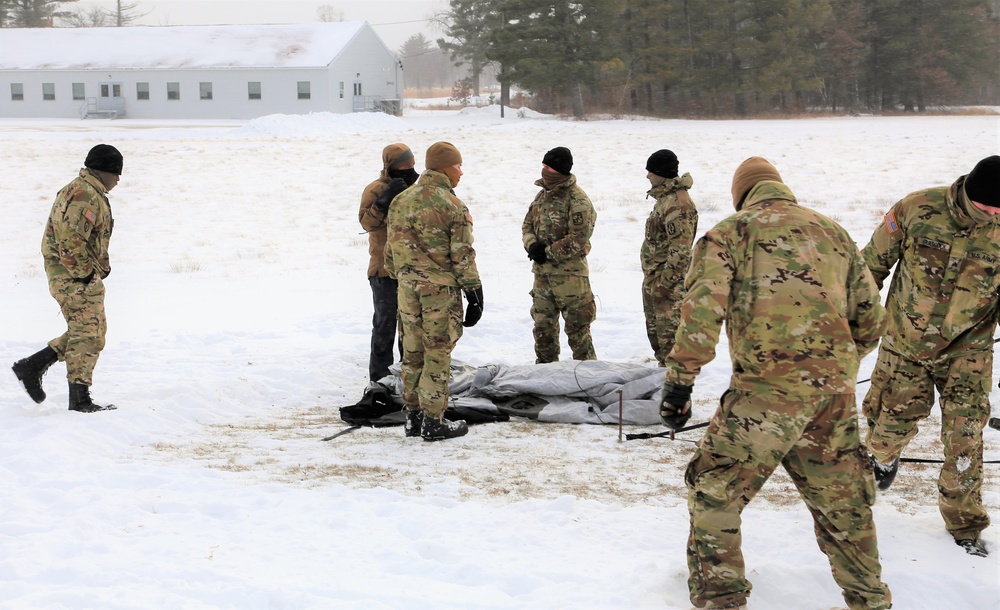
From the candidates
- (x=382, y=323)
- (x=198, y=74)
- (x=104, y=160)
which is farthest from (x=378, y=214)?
(x=198, y=74)

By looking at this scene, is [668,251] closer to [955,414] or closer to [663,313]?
[663,313]

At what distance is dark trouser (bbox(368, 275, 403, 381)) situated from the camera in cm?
765

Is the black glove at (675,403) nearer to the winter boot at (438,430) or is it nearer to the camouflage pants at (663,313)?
Answer: the winter boot at (438,430)

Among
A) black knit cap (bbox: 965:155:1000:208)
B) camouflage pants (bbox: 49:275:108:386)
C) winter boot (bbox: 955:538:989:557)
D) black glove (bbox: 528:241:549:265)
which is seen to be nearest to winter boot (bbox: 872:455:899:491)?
winter boot (bbox: 955:538:989:557)

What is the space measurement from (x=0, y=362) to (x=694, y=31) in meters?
46.8

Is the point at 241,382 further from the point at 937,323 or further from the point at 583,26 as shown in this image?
the point at 583,26

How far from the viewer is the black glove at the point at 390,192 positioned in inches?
286

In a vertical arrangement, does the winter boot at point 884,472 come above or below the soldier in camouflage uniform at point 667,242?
below

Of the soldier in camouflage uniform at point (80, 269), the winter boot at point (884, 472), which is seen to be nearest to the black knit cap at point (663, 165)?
the winter boot at point (884, 472)

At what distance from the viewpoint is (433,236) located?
6.35m

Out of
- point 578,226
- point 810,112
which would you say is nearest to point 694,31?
point 810,112

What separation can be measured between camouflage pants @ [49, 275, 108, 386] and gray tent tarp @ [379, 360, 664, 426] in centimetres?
229

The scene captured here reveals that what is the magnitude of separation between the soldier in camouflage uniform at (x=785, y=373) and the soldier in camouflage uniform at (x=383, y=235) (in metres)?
3.89

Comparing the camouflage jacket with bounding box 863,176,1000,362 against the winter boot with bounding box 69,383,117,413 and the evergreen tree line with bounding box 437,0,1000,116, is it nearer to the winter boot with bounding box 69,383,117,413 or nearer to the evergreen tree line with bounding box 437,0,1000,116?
the winter boot with bounding box 69,383,117,413
